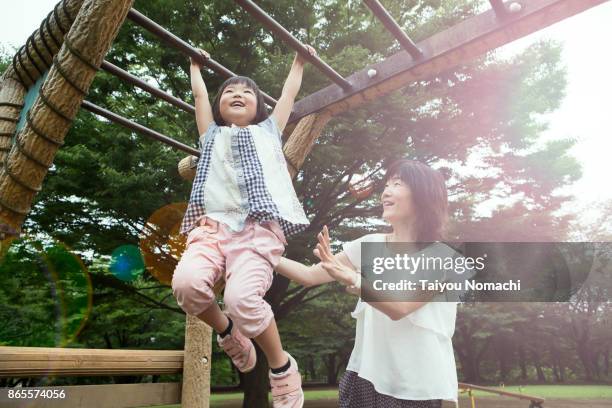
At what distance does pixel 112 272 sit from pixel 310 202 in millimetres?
4254

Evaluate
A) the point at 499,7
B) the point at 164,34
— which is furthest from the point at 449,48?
the point at 164,34

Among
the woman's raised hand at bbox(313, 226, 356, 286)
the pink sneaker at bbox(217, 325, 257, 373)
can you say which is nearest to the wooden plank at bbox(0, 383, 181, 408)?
the pink sneaker at bbox(217, 325, 257, 373)

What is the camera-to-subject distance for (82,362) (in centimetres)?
296

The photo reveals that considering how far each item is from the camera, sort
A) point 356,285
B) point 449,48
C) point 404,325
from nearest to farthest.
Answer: point 356,285 → point 404,325 → point 449,48

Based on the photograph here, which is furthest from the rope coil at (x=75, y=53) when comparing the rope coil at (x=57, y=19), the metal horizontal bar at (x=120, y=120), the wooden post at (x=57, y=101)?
the metal horizontal bar at (x=120, y=120)

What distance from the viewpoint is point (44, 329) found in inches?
407

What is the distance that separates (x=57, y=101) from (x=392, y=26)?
1710 millimetres

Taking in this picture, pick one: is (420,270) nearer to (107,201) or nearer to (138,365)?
(138,365)

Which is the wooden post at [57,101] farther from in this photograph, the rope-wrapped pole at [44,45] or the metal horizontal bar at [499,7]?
the metal horizontal bar at [499,7]

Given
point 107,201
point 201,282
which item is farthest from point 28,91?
point 107,201

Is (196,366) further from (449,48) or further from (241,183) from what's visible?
(449,48)

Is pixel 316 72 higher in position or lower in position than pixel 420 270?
higher

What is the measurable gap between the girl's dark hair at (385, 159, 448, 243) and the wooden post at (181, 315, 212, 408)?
86.4 inches

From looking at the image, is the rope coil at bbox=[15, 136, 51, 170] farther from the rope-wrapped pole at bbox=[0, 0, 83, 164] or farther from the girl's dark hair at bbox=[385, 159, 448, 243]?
the girl's dark hair at bbox=[385, 159, 448, 243]
